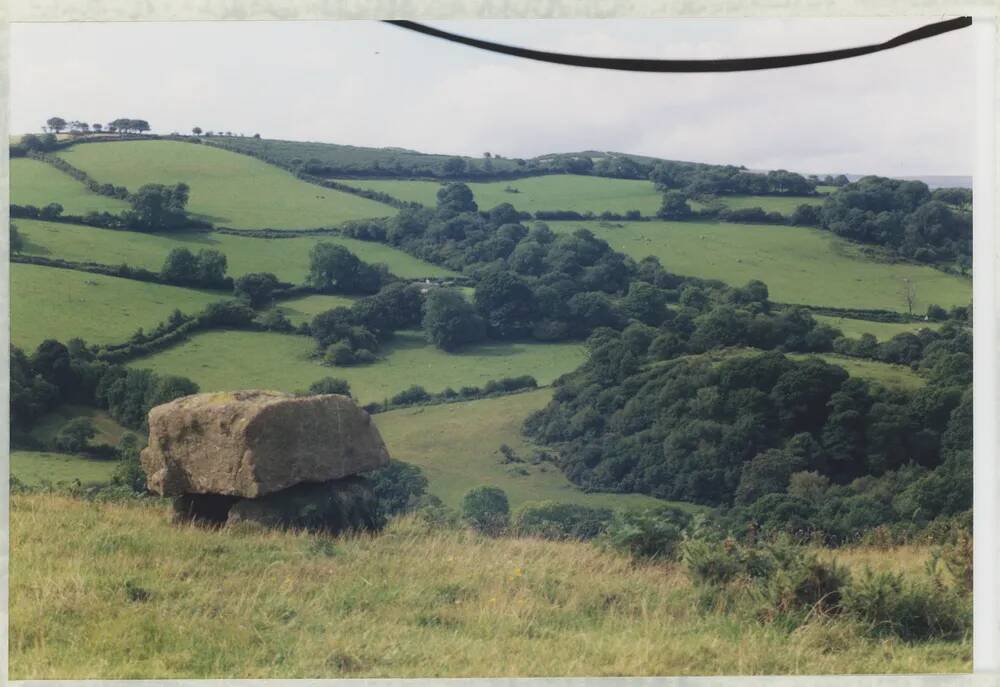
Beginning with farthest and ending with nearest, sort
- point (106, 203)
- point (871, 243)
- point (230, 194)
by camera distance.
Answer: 1. point (230, 194)
2. point (106, 203)
3. point (871, 243)

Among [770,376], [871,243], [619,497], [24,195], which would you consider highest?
[24,195]

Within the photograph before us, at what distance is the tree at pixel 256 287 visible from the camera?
30719 millimetres

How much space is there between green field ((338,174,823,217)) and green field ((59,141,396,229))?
184 cm

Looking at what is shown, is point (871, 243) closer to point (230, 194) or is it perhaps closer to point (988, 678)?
point (230, 194)

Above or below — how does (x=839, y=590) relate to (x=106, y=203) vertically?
below

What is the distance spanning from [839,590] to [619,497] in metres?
18.3

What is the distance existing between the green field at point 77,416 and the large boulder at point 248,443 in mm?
13906

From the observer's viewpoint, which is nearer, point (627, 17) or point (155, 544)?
point (627, 17)

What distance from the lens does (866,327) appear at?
29406mm

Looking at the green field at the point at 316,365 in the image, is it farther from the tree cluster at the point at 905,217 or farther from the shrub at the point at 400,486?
the tree cluster at the point at 905,217

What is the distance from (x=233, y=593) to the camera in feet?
26.3

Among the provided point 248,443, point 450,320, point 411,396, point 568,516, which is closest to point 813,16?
point 248,443

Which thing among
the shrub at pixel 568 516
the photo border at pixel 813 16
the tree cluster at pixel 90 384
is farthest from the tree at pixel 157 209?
the photo border at pixel 813 16

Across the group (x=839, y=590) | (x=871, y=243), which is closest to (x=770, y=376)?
(x=871, y=243)
